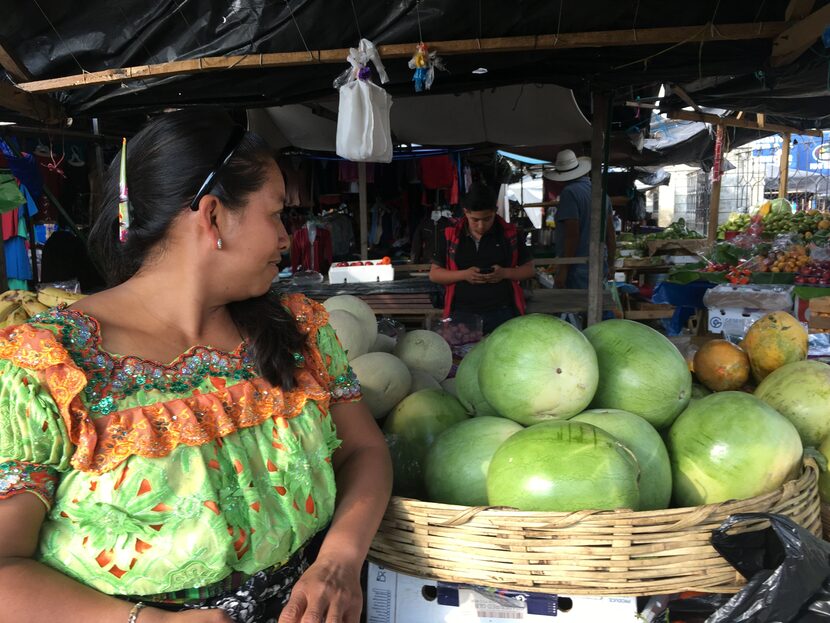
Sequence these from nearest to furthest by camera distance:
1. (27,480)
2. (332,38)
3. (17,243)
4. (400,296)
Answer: (27,480), (332,38), (400,296), (17,243)

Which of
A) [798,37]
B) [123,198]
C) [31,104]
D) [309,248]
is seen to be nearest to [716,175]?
[309,248]

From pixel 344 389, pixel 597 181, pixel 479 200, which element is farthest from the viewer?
pixel 597 181

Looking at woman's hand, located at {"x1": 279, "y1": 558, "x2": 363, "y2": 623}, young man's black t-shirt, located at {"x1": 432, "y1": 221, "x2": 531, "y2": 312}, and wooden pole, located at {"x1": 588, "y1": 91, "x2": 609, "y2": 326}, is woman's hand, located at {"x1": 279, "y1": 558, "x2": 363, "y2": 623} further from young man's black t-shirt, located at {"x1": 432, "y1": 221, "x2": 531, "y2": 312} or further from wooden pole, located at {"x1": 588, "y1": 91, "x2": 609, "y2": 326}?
wooden pole, located at {"x1": 588, "y1": 91, "x2": 609, "y2": 326}

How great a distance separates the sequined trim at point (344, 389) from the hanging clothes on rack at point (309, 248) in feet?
23.3

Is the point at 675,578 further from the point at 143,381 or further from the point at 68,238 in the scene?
the point at 68,238

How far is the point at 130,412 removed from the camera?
105cm

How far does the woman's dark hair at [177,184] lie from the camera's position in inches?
45.1

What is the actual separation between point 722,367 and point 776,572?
3.33ft

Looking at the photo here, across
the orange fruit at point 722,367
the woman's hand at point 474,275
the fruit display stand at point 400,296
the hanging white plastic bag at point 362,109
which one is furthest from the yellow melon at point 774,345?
the fruit display stand at point 400,296

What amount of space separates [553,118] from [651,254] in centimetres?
406

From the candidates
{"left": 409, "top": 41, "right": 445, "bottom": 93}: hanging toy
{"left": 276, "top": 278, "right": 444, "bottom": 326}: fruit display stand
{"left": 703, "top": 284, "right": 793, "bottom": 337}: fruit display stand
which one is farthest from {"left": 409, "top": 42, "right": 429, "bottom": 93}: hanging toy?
{"left": 703, "top": 284, "right": 793, "bottom": 337}: fruit display stand

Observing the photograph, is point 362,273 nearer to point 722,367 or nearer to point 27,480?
point 722,367

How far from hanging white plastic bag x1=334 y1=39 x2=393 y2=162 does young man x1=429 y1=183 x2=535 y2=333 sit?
1.16 meters

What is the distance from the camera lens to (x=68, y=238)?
5867 mm
